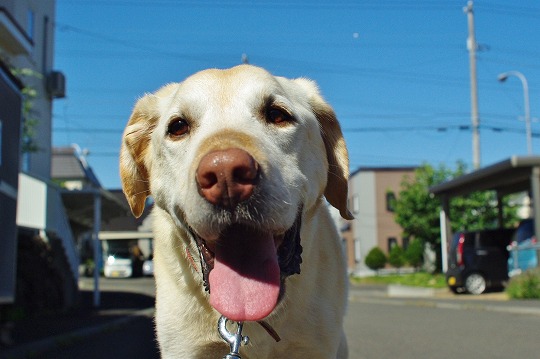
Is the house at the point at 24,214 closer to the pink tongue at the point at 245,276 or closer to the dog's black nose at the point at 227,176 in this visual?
the pink tongue at the point at 245,276

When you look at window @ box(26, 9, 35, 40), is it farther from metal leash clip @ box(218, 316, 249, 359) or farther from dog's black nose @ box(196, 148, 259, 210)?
dog's black nose @ box(196, 148, 259, 210)

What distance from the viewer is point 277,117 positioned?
11.3 feet

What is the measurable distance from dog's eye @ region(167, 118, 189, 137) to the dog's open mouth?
610mm

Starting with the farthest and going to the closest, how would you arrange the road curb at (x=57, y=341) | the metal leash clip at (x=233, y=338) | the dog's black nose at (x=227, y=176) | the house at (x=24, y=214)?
1. the house at (x=24, y=214)
2. the road curb at (x=57, y=341)
3. the metal leash clip at (x=233, y=338)
4. the dog's black nose at (x=227, y=176)

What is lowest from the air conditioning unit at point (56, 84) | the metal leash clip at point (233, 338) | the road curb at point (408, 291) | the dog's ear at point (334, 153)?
the road curb at point (408, 291)

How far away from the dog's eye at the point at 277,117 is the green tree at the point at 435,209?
1256 inches

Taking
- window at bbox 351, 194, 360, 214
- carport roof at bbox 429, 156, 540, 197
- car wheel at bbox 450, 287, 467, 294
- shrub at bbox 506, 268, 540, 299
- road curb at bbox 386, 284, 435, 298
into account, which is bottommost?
road curb at bbox 386, 284, 435, 298

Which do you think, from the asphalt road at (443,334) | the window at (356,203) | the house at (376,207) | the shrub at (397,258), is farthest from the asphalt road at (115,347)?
the window at (356,203)

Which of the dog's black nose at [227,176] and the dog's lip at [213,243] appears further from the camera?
the dog's lip at [213,243]

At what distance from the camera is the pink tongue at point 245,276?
2.98 meters

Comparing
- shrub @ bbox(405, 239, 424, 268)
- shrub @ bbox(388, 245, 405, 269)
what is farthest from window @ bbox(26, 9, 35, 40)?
shrub @ bbox(388, 245, 405, 269)

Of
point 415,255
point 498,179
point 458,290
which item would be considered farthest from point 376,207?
point 458,290

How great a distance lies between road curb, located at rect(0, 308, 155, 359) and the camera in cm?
802

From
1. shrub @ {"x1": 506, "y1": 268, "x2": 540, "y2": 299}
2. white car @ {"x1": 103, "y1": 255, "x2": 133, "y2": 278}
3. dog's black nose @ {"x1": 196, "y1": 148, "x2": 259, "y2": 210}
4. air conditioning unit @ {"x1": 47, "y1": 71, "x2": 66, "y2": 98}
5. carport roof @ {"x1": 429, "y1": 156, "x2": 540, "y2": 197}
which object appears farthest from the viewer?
white car @ {"x1": 103, "y1": 255, "x2": 133, "y2": 278}
